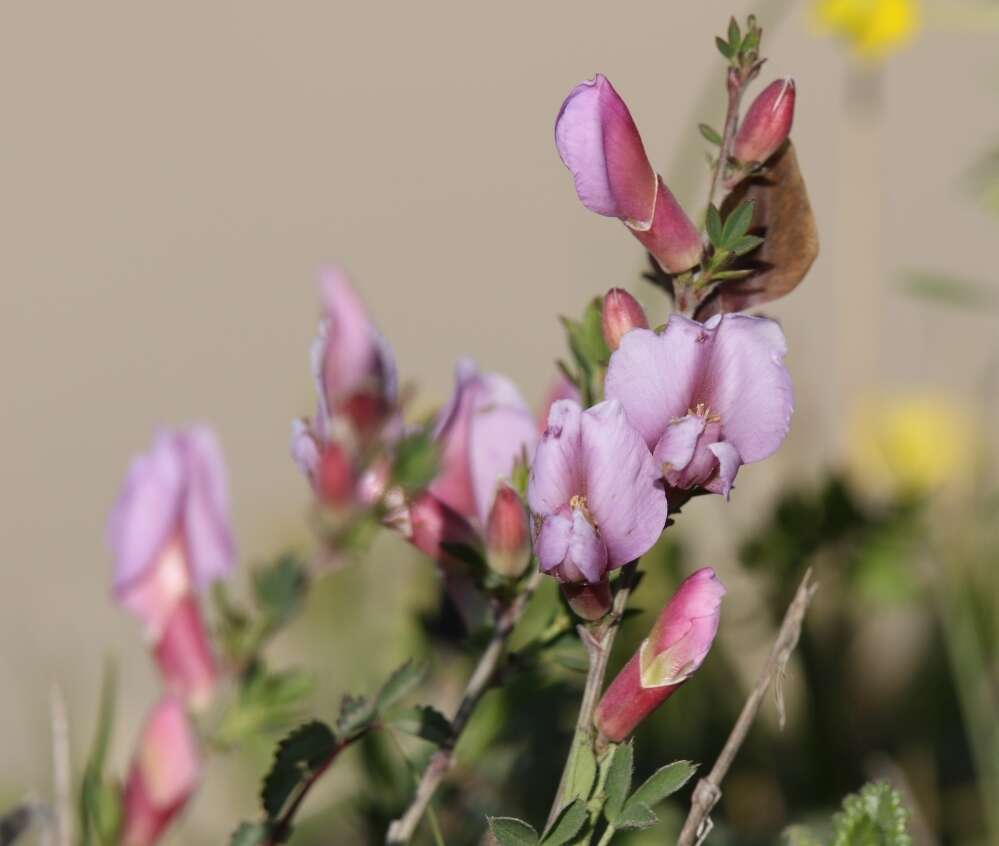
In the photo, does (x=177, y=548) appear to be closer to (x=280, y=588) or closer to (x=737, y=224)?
(x=280, y=588)

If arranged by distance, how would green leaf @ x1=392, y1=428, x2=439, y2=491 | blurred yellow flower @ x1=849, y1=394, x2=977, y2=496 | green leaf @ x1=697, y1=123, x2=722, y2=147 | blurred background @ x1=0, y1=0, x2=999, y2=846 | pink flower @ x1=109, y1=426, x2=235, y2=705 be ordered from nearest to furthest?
green leaf @ x1=697, y1=123, x2=722, y2=147 → green leaf @ x1=392, y1=428, x2=439, y2=491 → pink flower @ x1=109, y1=426, x2=235, y2=705 → blurred background @ x1=0, y1=0, x2=999, y2=846 → blurred yellow flower @ x1=849, y1=394, x2=977, y2=496

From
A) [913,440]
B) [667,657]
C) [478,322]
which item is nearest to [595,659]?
[667,657]

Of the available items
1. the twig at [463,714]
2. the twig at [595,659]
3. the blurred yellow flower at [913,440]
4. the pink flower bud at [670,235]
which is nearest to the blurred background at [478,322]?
the blurred yellow flower at [913,440]

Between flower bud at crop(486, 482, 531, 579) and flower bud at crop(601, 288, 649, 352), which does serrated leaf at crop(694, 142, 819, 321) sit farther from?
flower bud at crop(486, 482, 531, 579)

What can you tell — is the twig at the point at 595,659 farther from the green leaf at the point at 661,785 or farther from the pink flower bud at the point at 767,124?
the pink flower bud at the point at 767,124

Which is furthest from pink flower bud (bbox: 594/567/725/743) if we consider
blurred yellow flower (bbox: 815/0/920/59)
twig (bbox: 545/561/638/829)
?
blurred yellow flower (bbox: 815/0/920/59)
